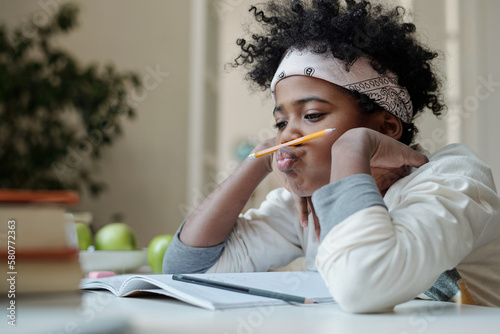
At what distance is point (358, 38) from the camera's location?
1.01 m

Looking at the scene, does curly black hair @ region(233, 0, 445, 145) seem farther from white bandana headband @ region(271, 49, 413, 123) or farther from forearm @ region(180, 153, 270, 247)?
forearm @ region(180, 153, 270, 247)

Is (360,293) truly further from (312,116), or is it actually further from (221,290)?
(312,116)

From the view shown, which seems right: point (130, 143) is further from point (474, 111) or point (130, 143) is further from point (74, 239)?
point (74, 239)

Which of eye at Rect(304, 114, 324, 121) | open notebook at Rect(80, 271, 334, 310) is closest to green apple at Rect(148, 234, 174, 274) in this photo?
open notebook at Rect(80, 271, 334, 310)

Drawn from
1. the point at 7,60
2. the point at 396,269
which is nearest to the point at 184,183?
the point at 7,60

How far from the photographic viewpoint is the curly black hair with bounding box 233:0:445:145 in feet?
3.33

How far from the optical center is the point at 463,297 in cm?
85

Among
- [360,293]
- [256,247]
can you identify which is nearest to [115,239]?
[256,247]

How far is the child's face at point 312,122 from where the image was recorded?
96 cm

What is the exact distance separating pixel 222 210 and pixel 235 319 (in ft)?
2.17

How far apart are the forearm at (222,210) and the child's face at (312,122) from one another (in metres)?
0.23

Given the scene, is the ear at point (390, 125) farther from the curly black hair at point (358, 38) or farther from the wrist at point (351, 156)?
the wrist at point (351, 156)

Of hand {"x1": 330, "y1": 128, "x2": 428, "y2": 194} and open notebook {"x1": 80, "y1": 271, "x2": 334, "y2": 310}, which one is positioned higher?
hand {"x1": 330, "y1": 128, "x2": 428, "y2": 194}

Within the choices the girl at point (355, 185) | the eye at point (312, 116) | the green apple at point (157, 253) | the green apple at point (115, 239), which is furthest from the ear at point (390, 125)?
the green apple at point (115, 239)
